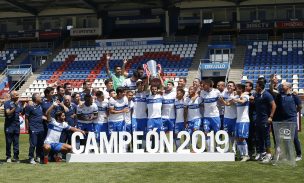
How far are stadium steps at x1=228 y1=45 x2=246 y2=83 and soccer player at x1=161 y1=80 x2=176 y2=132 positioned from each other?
68.0ft

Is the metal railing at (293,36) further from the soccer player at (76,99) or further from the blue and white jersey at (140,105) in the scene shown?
the soccer player at (76,99)

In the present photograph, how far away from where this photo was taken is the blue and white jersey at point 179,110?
12.4m

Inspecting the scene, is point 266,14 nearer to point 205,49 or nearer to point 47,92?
point 205,49

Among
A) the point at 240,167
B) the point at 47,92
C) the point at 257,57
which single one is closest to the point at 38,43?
the point at 257,57

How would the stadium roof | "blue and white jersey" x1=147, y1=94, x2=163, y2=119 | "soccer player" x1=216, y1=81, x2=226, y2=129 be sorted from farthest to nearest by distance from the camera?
1. the stadium roof
2. "blue and white jersey" x1=147, y1=94, x2=163, y2=119
3. "soccer player" x1=216, y1=81, x2=226, y2=129

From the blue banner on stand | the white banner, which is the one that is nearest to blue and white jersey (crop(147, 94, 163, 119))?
the blue banner on stand

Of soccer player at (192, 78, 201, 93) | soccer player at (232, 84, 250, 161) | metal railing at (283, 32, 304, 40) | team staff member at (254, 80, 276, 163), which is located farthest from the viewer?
metal railing at (283, 32, 304, 40)

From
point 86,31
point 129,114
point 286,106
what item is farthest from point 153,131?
point 86,31

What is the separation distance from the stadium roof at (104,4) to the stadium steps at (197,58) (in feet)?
9.52

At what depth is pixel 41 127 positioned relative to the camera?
39.2ft

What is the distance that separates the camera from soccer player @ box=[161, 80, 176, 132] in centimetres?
1238

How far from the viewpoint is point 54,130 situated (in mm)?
12000

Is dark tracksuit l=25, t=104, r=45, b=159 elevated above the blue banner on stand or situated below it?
below

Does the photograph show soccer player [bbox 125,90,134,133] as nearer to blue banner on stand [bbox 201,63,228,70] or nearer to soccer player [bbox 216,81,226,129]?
soccer player [bbox 216,81,226,129]
